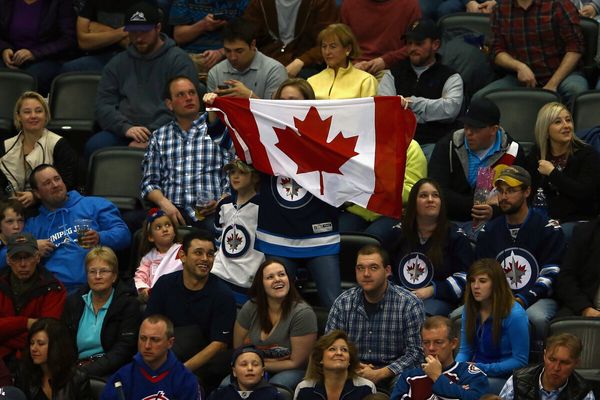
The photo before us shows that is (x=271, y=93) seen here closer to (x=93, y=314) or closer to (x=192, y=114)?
(x=192, y=114)

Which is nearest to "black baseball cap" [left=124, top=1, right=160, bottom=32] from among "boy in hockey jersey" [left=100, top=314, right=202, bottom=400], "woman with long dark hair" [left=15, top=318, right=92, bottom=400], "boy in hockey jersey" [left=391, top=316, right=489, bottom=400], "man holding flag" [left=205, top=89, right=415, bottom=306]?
"man holding flag" [left=205, top=89, right=415, bottom=306]

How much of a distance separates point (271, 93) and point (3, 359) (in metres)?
3.11

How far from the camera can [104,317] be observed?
34.4ft

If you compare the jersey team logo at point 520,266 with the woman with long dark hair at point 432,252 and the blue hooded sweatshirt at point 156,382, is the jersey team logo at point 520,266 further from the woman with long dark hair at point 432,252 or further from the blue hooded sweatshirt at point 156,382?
the blue hooded sweatshirt at point 156,382

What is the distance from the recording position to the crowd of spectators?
9.66m

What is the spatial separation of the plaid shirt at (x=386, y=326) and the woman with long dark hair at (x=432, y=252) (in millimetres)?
421

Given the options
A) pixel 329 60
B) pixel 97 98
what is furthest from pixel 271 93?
pixel 97 98

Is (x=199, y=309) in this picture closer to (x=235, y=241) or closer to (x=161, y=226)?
(x=235, y=241)

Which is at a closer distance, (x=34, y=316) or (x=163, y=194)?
(x=34, y=316)

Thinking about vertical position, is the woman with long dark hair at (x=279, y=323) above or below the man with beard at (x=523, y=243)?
below

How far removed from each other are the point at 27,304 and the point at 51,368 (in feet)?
2.86

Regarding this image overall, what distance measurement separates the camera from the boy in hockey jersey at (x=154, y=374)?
9.70 meters

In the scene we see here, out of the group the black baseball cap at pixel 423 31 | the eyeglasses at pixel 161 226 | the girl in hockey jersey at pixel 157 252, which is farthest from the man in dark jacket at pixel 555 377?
the black baseball cap at pixel 423 31

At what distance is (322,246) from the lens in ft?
34.6
